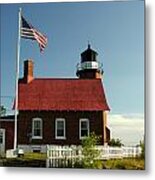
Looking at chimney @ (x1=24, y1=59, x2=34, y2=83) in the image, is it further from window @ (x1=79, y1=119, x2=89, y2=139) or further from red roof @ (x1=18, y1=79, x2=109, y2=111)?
window @ (x1=79, y1=119, x2=89, y2=139)

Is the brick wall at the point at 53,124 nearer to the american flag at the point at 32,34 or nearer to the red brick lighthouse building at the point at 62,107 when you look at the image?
the red brick lighthouse building at the point at 62,107

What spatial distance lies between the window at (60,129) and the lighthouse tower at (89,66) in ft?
0.85

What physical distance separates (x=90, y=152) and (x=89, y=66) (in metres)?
0.45

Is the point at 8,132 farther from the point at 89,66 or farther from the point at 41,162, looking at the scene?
the point at 89,66

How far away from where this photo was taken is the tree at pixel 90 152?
2695 mm

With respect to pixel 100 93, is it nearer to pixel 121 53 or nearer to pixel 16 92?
pixel 121 53

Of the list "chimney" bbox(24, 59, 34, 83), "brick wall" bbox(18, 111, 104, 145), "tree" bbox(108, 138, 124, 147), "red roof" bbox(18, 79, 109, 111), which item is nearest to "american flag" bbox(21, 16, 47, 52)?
"chimney" bbox(24, 59, 34, 83)

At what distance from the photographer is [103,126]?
2.68 metres

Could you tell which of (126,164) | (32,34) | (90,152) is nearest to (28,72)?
(32,34)

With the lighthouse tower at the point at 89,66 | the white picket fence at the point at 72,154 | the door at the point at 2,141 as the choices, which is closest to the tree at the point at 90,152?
the white picket fence at the point at 72,154

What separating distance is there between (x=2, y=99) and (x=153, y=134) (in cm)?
83

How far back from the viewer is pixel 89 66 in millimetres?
2730

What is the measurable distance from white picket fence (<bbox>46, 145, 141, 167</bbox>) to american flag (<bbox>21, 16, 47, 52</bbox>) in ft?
1.79

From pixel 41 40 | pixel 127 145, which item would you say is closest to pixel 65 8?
pixel 41 40
